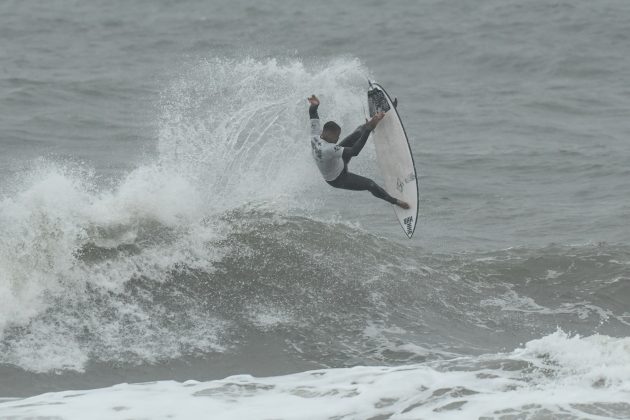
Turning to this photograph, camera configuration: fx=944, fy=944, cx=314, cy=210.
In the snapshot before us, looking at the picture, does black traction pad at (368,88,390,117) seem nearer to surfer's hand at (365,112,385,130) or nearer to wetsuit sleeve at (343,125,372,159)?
surfer's hand at (365,112,385,130)

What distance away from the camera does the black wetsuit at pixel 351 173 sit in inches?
423

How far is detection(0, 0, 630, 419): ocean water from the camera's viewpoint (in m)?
8.55

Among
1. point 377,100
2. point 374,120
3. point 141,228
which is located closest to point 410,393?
point 374,120

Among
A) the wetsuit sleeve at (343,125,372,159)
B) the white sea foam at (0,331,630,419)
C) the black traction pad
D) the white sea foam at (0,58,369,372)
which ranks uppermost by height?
the black traction pad

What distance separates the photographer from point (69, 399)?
27.6ft

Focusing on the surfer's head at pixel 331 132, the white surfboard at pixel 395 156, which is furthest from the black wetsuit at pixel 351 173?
the white surfboard at pixel 395 156

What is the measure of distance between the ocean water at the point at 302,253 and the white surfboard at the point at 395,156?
3.04 ft

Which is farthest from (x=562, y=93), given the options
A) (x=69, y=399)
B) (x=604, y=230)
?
(x=69, y=399)

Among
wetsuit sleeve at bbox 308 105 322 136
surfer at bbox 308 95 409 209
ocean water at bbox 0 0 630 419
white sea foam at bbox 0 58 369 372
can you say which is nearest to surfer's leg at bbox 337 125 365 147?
surfer at bbox 308 95 409 209

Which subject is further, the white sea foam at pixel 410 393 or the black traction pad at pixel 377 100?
the black traction pad at pixel 377 100

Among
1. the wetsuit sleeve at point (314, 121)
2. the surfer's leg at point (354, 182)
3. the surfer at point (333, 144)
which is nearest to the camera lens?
the wetsuit sleeve at point (314, 121)

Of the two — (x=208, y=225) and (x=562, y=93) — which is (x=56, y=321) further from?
(x=562, y=93)

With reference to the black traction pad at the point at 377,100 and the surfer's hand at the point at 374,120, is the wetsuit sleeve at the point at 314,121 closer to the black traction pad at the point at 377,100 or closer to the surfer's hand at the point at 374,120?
the surfer's hand at the point at 374,120

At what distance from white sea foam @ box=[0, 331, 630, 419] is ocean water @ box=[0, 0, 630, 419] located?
0.09ft
